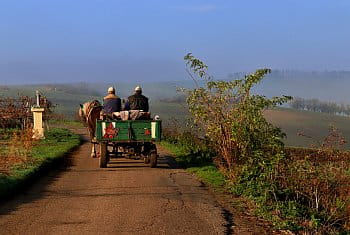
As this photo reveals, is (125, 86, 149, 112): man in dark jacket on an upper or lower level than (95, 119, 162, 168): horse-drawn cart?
upper

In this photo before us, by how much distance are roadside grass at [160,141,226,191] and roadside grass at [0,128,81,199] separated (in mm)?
3872

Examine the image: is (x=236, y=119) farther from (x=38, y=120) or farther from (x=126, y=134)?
(x=38, y=120)

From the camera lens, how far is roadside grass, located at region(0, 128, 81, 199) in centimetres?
1167

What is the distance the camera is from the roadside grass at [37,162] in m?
11.7

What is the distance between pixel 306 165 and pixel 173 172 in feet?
15.6

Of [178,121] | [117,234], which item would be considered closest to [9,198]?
[117,234]

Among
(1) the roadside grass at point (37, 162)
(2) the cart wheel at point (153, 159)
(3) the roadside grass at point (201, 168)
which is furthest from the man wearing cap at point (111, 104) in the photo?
(3) the roadside grass at point (201, 168)

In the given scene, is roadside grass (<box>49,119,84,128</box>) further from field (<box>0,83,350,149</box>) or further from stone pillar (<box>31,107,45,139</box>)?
stone pillar (<box>31,107,45,139</box>)

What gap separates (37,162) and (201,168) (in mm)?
4597

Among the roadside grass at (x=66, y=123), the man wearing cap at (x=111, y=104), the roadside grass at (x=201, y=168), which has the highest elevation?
the man wearing cap at (x=111, y=104)

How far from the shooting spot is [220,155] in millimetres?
15336

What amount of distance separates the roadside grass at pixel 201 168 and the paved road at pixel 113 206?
14.9 inches

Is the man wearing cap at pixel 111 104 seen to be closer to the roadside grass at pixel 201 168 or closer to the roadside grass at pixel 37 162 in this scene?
the roadside grass at pixel 37 162

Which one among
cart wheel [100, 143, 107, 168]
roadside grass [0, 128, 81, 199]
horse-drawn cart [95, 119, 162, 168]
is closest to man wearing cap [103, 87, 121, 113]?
horse-drawn cart [95, 119, 162, 168]
